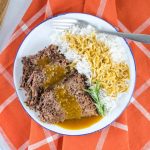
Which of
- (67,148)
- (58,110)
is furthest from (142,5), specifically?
(67,148)

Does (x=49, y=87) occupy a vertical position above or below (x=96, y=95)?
above

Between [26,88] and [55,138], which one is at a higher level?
[26,88]

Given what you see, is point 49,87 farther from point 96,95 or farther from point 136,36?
point 136,36

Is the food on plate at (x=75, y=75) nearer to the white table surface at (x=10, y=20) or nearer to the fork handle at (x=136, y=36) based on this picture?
the fork handle at (x=136, y=36)

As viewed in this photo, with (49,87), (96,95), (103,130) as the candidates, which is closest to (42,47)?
(49,87)

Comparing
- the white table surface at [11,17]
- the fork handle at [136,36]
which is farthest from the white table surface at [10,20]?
the fork handle at [136,36]

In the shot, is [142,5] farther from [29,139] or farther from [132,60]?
[29,139]
